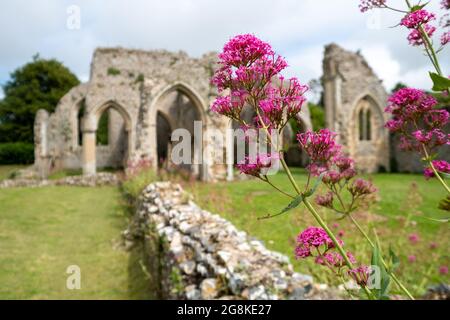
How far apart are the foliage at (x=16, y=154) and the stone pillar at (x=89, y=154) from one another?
15090mm

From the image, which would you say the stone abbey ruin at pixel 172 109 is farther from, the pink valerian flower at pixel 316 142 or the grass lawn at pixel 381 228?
the pink valerian flower at pixel 316 142

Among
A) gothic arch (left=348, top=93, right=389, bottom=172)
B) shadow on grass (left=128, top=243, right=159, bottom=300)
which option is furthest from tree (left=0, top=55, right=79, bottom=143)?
shadow on grass (left=128, top=243, right=159, bottom=300)

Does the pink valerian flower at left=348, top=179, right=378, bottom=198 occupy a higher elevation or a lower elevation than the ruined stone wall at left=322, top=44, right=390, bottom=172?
lower

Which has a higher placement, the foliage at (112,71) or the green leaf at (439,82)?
the foliage at (112,71)

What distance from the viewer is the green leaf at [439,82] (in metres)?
1.11

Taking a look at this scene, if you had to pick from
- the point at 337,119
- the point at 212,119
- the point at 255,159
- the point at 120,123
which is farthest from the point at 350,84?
the point at 255,159

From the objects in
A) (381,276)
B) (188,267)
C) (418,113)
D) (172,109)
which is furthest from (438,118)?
(172,109)

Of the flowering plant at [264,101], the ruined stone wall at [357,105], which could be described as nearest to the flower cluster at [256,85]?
the flowering plant at [264,101]

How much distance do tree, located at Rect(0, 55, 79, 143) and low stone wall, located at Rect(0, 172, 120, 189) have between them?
2115 cm

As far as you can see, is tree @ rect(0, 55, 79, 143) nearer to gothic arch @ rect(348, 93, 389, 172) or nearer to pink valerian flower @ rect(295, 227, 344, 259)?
gothic arch @ rect(348, 93, 389, 172)

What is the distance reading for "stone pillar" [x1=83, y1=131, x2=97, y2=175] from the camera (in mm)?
20250

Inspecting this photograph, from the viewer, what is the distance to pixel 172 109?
24891 mm

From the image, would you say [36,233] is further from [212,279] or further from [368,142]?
[368,142]
